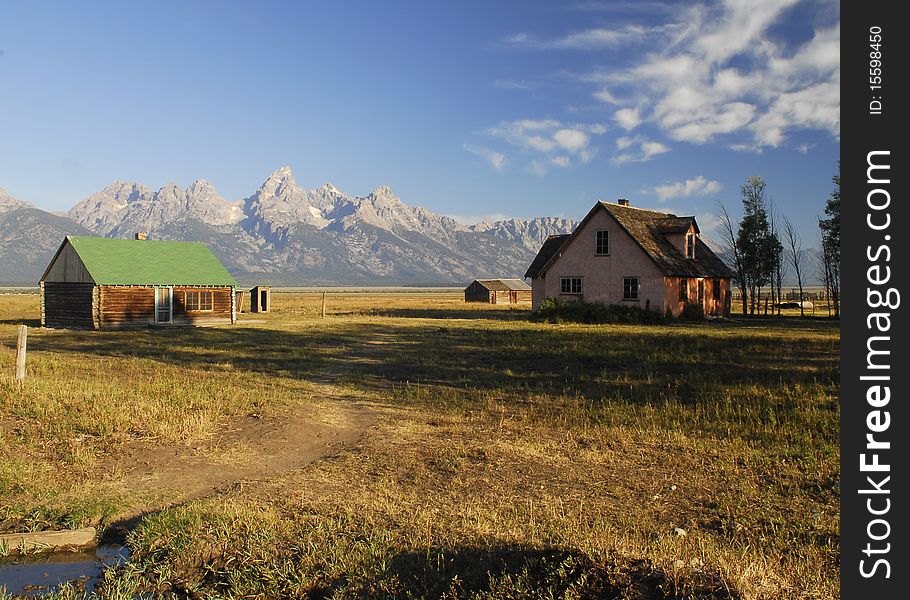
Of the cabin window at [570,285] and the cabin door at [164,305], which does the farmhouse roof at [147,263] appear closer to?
the cabin door at [164,305]

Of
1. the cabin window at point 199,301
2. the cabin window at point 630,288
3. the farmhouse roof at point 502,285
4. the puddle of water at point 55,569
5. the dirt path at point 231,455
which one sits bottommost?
the puddle of water at point 55,569

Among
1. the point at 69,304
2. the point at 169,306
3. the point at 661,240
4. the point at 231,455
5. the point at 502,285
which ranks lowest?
the point at 231,455

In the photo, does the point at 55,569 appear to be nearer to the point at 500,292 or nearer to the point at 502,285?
the point at 500,292

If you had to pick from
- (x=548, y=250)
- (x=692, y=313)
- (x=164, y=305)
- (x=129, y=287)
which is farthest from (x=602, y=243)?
(x=129, y=287)

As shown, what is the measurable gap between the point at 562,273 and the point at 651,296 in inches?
236

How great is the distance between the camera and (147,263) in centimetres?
4019

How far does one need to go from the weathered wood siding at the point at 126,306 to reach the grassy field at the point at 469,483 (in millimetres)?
19317

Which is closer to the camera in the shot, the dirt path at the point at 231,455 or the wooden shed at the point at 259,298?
the dirt path at the point at 231,455

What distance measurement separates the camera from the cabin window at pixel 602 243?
3950 centimetres

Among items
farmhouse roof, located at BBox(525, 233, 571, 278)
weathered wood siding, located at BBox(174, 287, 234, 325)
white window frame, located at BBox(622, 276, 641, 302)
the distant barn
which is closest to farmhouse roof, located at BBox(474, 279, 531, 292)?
the distant barn

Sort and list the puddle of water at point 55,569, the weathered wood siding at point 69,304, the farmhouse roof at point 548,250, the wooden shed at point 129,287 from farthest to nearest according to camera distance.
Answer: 1. the farmhouse roof at point 548,250
2. the wooden shed at point 129,287
3. the weathered wood siding at point 69,304
4. the puddle of water at point 55,569

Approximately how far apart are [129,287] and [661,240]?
32.6 metres

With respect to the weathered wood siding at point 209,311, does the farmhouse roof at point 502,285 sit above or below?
above

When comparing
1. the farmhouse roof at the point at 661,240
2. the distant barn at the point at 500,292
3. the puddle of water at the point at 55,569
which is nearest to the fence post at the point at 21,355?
the puddle of water at the point at 55,569
